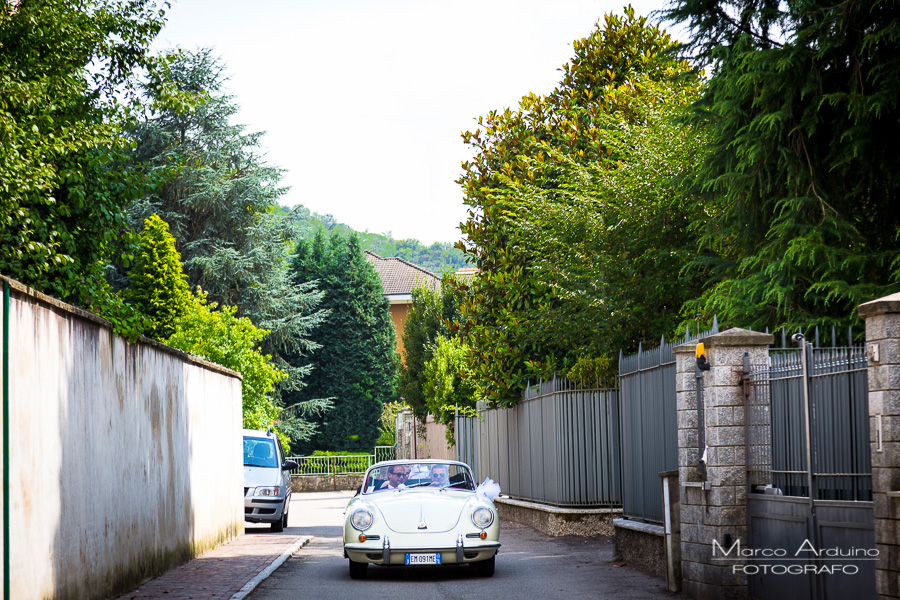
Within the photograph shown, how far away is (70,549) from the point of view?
898cm

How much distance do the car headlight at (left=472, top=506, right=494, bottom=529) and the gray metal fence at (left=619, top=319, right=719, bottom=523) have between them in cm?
200

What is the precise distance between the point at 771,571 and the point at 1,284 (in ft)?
22.6

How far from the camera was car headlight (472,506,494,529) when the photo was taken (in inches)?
486

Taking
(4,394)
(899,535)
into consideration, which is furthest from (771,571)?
(4,394)

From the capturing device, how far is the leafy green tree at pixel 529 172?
20.8 meters

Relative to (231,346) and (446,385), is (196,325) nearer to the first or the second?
(231,346)

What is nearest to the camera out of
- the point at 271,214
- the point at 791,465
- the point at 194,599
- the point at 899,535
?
the point at 899,535

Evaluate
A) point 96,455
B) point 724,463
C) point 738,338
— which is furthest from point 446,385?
point 738,338

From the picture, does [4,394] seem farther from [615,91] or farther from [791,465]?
[615,91]

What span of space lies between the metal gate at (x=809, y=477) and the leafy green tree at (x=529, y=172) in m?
10.5

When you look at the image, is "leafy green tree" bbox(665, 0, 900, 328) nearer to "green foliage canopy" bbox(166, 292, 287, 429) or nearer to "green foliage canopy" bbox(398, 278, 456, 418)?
"green foliage canopy" bbox(166, 292, 287, 429)

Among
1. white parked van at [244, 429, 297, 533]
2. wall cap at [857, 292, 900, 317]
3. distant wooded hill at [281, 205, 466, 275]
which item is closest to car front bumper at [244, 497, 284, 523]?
white parked van at [244, 429, 297, 533]

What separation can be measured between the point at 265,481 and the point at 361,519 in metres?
10.0

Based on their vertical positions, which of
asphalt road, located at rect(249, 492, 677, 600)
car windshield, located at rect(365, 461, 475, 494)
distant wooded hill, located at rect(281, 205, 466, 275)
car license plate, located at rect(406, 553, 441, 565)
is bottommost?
asphalt road, located at rect(249, 492, 677, 600)
